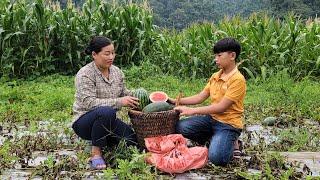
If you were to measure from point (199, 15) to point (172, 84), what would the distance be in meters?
24.1

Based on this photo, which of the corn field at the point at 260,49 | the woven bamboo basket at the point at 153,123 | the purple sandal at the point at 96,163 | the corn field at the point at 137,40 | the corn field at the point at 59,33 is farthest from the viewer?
the corn field at the point at 59,33

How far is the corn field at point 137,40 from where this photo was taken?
11.3 meters

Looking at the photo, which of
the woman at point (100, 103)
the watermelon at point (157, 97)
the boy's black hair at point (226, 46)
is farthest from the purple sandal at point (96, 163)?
the boy's black hair at point (226, 46)

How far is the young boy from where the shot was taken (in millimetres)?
4883

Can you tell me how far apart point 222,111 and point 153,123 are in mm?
653

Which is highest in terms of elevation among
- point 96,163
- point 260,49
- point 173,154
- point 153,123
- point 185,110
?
point 260,49

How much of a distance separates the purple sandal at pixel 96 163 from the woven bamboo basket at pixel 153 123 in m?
0.45

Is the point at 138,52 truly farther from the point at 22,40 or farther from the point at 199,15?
the point at 199,15

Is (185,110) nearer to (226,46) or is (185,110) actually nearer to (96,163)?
(226,46)

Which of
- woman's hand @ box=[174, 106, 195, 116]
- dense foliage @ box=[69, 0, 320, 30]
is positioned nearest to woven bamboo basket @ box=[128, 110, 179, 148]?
woman's hand @ box=[174, 106, 195, 116]

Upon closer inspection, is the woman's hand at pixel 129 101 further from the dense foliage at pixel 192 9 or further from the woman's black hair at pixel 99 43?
the dense foliage at pixel 192 9

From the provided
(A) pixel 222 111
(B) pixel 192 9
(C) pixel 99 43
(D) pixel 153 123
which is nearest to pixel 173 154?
(D) pixel 153 123

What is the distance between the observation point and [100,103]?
4961 mm

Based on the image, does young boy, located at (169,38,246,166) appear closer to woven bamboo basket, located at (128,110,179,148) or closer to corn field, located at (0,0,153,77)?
woven bamboo basket, located at (128,110,179,148)
